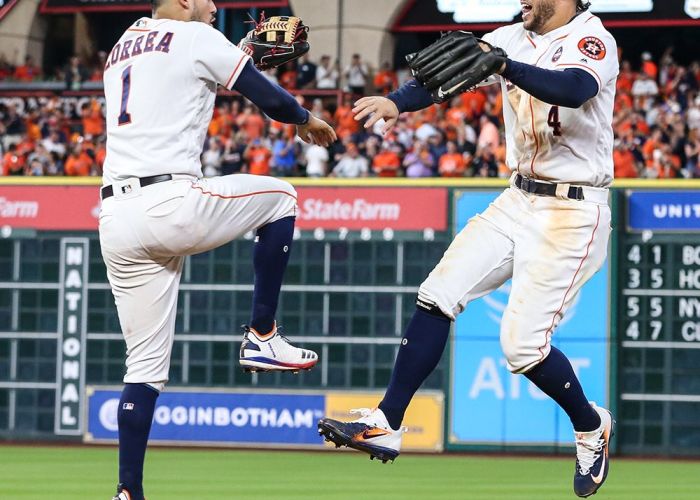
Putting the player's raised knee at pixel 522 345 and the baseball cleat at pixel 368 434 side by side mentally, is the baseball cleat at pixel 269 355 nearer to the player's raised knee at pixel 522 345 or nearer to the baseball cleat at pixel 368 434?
the baseball cleat at pixel 368 434

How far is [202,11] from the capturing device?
691cm

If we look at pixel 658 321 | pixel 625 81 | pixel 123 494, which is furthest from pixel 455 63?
pixel 625 81

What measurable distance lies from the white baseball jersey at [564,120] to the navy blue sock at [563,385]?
0.88 m

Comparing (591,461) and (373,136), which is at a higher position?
(373,136)

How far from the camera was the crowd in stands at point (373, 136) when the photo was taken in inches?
670

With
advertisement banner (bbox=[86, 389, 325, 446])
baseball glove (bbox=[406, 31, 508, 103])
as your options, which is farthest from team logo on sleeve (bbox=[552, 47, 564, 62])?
advertisement banner (bbox=[86, 389, 325, 446])

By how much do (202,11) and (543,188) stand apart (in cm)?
186

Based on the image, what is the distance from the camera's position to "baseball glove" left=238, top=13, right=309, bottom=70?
287 inches

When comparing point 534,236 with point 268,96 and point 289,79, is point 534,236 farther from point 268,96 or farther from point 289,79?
point 289,79

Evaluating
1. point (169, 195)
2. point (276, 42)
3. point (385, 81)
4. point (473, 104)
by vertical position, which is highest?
point (385, 81)

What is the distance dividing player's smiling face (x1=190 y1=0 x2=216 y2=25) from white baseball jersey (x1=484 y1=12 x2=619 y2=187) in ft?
4.50

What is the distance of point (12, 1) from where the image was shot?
2734cm

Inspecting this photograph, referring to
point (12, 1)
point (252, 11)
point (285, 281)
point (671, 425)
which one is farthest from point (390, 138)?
point (12, 1)

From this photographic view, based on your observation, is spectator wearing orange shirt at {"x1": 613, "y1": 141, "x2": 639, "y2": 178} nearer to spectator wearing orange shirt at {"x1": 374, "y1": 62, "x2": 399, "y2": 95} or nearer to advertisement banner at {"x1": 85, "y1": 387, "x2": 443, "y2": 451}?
advertisement banner at {"x1": 85, "y1": 387, "x2": 443, "y2": 451}
